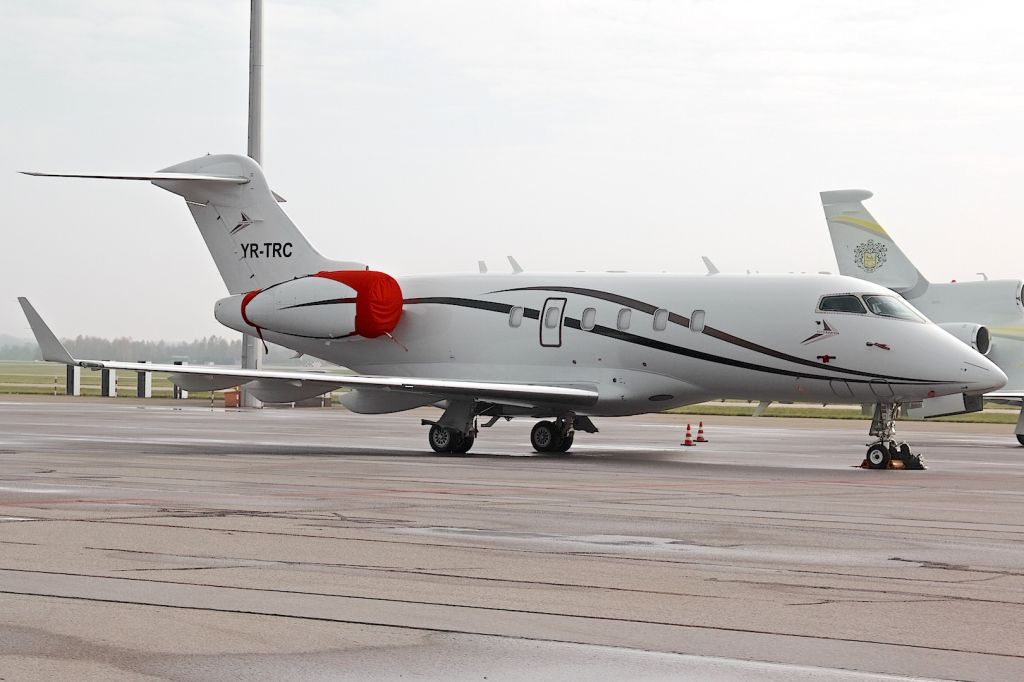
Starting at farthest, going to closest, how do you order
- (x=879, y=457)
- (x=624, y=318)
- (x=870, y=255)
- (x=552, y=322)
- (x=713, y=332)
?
(x=870, y=255), (x=552, y=322), (x=624, y=318), (x=713, y=332), (x=879, y=457)

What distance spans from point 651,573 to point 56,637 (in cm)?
408

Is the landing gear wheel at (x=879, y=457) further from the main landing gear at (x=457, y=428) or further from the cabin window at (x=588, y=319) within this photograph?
the main landing gear at (x=457, y=428)

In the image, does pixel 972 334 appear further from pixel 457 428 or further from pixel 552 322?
pixel 457 428

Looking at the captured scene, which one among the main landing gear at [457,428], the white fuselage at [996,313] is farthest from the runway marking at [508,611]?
the white fuselage at [996,313]

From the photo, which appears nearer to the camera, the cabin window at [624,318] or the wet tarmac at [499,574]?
the wet tarmac at [499,574]

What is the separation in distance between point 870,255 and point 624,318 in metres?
13.7

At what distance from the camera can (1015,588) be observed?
352 inches

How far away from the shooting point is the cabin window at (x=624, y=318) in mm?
24359

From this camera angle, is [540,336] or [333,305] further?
[333,305]

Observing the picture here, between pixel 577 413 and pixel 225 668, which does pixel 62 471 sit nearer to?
pixel 577 413

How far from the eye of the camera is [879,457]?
22.4 m

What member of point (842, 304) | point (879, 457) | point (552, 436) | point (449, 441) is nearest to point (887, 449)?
point (879, 457)

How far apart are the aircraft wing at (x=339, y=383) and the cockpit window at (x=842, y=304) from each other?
419cm

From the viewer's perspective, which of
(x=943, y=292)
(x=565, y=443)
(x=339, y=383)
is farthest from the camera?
(x=943, y=292)
